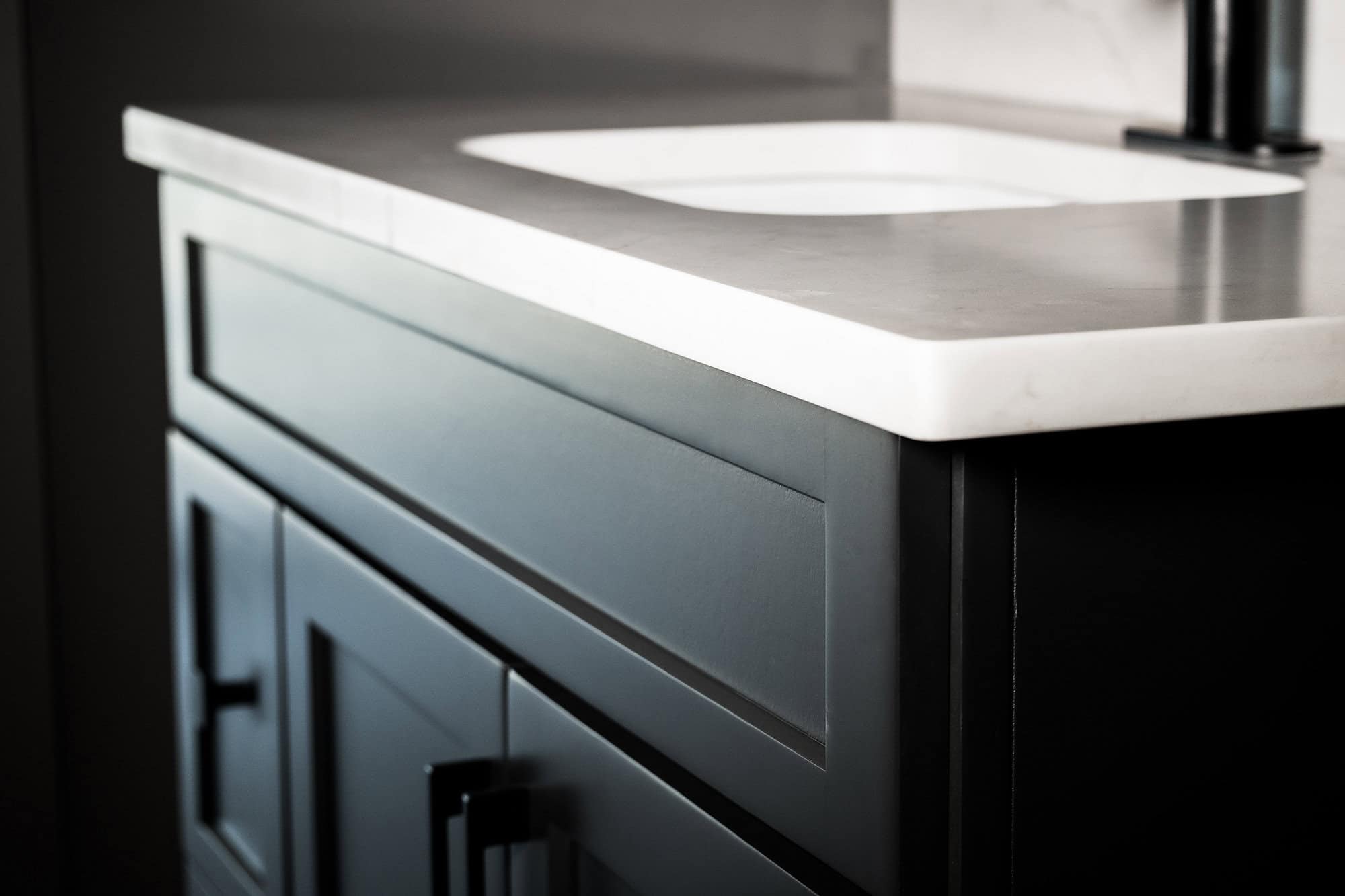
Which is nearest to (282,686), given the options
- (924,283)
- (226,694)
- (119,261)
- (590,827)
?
(226,694)

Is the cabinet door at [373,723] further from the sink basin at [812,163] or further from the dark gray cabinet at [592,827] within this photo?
the sink basin at [812,163]

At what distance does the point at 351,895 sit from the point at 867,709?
59cm

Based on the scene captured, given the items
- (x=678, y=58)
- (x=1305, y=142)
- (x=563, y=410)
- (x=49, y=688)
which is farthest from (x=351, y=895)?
(x=678, y=58)

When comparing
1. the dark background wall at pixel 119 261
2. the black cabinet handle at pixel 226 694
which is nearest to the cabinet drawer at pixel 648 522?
the black cabinet handle at pixel 226 694

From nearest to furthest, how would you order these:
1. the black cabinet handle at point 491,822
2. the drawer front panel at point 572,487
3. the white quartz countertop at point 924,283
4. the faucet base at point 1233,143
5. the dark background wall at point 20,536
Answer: the white quartz countertop at point 924,283 < the drawer front panel at point 572,487 < the black cabinet handle at point 491,822 < the faucet base at point 1233,143 < the dark background wall at point 20,536

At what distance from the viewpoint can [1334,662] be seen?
56 cm

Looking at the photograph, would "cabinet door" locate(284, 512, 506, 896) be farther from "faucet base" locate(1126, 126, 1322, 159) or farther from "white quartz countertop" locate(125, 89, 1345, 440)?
"faucet base" locate(1126, 126, 1322, 159)

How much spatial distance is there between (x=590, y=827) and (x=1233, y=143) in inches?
23.0

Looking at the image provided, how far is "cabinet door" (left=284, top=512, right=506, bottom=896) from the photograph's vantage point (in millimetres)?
827

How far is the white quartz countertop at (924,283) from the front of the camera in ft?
1.58

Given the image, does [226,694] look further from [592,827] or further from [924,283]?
[924,283]

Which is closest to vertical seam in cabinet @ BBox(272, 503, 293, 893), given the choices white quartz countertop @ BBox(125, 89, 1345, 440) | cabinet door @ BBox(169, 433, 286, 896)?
cabinet door @ BBox(169, 433, 286, 896)

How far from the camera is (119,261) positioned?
1.47 meters

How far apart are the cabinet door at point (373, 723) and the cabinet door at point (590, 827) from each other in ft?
0.10
